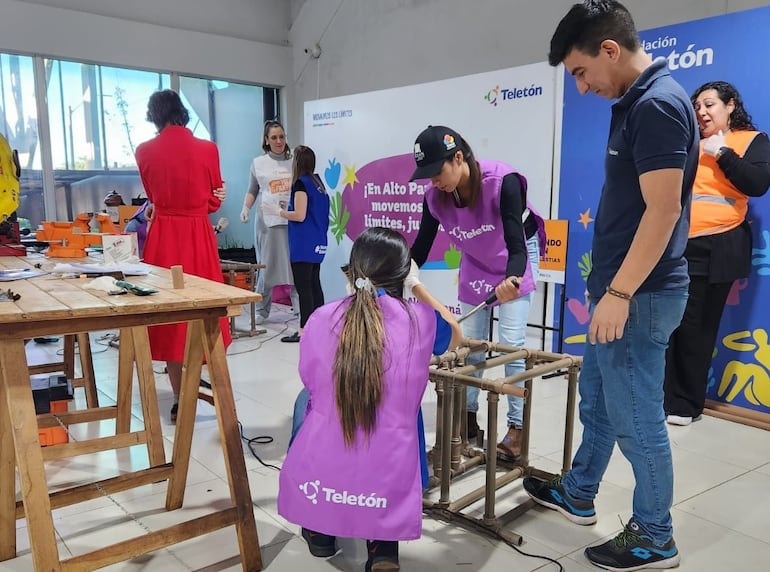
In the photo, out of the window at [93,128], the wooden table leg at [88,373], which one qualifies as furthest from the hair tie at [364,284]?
the window at [93,128]

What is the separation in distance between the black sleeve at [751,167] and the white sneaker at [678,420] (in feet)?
3.38

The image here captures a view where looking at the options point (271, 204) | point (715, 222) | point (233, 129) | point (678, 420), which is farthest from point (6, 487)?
point (233, 129)

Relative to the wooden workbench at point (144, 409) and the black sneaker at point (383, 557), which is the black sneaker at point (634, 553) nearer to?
the black sneaker at point (383, 557)

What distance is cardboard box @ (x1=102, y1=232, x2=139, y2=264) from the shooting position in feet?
6.76

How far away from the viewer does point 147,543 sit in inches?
61.3

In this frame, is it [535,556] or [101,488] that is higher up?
[101,488]

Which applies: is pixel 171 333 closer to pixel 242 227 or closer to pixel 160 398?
pixel 160 398

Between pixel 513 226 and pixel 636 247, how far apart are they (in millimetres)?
683

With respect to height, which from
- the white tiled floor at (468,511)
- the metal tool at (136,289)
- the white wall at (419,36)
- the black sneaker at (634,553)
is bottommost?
the white tiled floor at (468,511)

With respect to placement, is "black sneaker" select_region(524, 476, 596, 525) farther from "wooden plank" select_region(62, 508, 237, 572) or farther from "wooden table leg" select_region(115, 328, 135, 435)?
"wooden table leg" select_region(115, 328, 135, 435)

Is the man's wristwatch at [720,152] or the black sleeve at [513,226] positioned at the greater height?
the man's wristwatch at [720,152]

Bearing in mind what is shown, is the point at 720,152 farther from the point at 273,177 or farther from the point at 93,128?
the point at 93,128

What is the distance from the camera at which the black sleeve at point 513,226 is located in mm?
2068

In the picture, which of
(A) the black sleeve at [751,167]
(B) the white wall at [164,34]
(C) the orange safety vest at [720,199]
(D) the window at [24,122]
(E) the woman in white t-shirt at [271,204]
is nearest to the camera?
(A) the black sleeve at [751,167]
